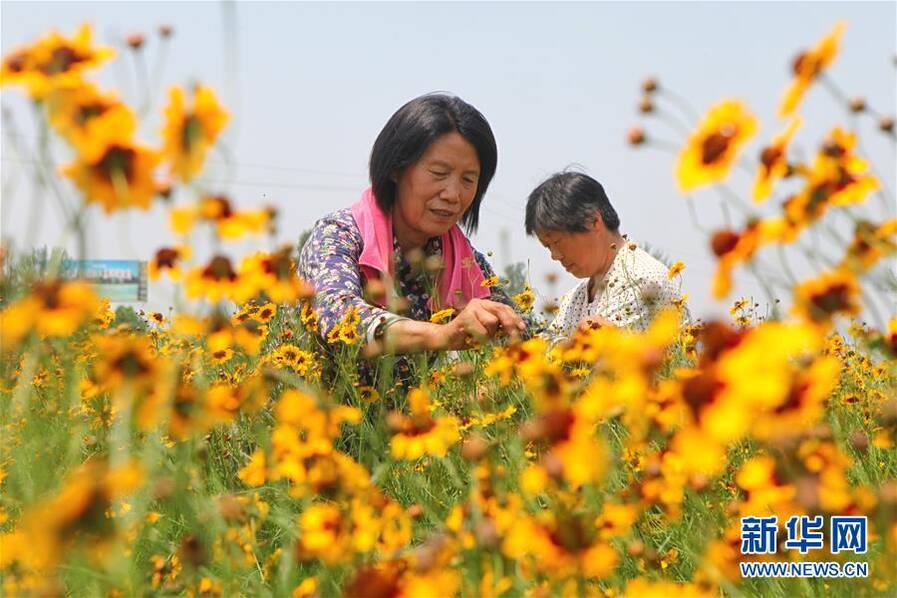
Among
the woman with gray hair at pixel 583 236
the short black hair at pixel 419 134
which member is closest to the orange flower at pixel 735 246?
the short black hair at pixel 419 134

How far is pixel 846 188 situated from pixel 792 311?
194 mm

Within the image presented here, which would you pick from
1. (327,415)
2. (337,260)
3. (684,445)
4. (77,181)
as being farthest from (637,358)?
(337,260)

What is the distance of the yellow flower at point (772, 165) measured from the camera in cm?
65

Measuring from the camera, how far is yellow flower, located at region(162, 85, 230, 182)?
2.06 ft

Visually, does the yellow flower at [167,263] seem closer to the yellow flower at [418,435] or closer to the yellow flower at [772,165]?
the yellow flower at [418,435]

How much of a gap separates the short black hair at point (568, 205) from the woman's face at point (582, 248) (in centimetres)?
2

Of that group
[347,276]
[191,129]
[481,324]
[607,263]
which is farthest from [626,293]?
[191,129]

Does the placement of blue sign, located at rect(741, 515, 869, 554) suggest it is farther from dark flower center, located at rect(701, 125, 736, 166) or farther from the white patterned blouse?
the white patterned blouse

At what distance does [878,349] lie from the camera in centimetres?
73

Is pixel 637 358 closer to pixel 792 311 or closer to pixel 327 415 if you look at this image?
pixel 792 311

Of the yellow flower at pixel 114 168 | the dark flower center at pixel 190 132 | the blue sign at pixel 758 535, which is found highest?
the dark flower center at pixel 190 132

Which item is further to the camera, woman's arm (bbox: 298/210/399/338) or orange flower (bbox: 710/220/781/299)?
woman's arm (bbox: 298/210/399/338)

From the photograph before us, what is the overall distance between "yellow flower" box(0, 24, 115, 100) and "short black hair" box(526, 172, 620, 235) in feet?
6.01

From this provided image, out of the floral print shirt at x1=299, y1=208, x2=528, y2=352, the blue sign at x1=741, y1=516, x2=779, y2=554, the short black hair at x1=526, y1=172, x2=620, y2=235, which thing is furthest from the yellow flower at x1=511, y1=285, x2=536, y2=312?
the blue sign at x1=741, y1=516, x2=779, y2=554
